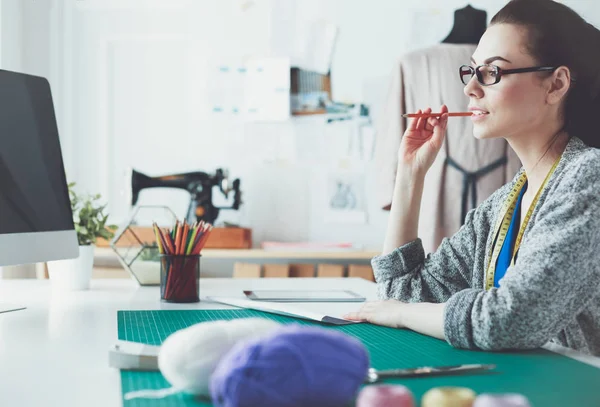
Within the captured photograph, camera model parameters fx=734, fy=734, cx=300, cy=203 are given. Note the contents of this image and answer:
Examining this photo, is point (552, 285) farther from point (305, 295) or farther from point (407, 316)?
point (305, 295)

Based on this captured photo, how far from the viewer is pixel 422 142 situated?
162 cm

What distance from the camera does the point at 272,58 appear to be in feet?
10.6

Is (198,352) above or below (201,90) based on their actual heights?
below

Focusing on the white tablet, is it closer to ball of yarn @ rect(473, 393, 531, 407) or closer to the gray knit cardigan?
the gray knit cardigan

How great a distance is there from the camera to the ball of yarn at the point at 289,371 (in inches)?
22.3

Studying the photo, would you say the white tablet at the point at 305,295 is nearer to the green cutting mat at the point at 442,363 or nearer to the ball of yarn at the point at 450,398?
the green cutting mat at the point at 442,363

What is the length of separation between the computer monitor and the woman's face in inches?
36.1

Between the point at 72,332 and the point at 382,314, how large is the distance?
0.50m

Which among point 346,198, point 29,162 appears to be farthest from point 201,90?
point 29,162

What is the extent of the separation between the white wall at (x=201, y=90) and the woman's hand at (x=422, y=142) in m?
1.61

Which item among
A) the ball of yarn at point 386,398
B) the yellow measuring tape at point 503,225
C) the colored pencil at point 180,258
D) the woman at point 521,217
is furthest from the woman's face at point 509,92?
the ball of yarn at point 386,398

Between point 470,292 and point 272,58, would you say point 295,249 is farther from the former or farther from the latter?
point 470,292

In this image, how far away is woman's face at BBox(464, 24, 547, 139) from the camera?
1.28 meters

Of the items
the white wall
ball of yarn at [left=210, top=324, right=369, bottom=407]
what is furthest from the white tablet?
the white wall
